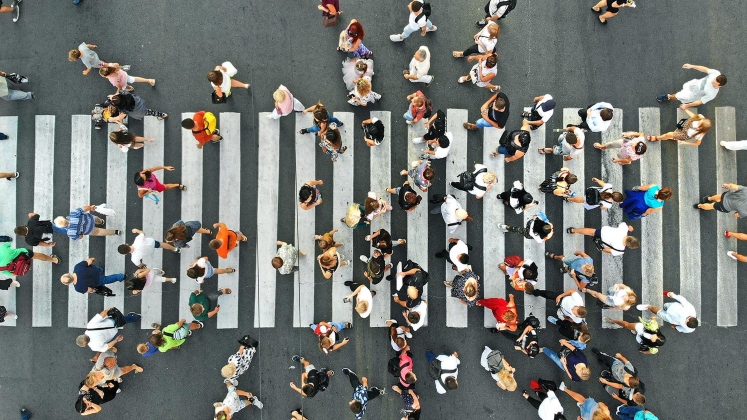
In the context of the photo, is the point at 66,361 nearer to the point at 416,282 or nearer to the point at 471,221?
the point at 416,282

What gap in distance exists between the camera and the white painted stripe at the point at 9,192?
7.96m

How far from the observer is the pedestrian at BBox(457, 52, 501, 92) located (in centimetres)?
706

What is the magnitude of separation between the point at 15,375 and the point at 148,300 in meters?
3.02

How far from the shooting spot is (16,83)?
7.96m

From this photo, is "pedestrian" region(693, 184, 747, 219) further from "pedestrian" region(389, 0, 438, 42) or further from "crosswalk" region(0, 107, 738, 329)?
"pedestrian" region(389, 0, 438, 42)

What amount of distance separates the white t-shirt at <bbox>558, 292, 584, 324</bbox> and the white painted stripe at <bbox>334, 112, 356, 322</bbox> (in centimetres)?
400

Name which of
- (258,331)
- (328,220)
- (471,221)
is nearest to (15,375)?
(258,331)

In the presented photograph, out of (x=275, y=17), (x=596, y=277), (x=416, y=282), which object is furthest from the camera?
(x=275, y=17)

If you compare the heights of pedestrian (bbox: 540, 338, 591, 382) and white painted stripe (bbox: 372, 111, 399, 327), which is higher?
white painted stripe (bbox: 372, 111, 399, 327)

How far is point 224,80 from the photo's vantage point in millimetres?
7188

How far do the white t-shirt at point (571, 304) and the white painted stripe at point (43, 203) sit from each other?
9687 millimetres

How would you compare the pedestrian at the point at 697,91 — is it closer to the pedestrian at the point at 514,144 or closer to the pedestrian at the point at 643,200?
the pedestrian at the point at 643,200

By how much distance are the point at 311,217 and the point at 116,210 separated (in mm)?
3813

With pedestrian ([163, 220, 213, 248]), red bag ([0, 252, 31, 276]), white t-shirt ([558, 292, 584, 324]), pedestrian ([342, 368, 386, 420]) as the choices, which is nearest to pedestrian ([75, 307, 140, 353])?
red bag ([0, 252, 31, 276])
